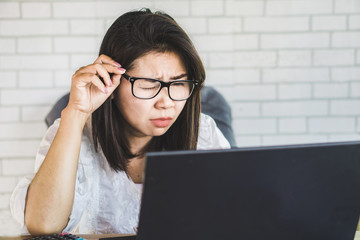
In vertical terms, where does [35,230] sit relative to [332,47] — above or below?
below

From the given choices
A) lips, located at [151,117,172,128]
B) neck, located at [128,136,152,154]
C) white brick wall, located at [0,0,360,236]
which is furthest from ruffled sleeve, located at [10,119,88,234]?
white brick wall, located at [0,0,360,236]

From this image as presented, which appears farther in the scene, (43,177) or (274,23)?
(274,23)

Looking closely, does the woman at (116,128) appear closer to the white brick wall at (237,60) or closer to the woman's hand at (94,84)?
the woman's hand at (94,84)

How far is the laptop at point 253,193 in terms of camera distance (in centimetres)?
63

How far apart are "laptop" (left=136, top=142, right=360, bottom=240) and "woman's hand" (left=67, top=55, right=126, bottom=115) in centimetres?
61

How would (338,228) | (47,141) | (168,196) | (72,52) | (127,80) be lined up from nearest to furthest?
(168,196) < (338,228) < (127,80) < (47,141) < (72,52)

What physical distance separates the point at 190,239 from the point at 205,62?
6.22ft

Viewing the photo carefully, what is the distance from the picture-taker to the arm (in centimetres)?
110

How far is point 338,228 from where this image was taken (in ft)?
2.50

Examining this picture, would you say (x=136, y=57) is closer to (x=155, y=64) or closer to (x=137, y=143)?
(x=155, y=64)

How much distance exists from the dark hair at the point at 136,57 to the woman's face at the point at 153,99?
1.0 inches

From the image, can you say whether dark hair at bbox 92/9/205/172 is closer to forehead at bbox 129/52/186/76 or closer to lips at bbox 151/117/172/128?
forehead at bbox 129/52/186/76

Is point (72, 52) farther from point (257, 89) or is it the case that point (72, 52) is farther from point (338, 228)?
point (338, 228)

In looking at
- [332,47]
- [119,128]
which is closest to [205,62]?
[332,47]
